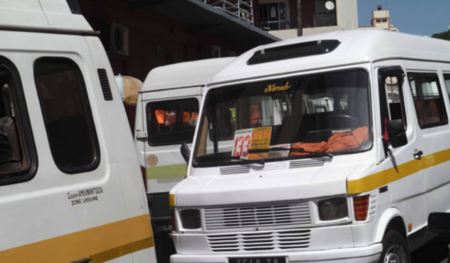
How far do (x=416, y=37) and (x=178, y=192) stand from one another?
3.49m

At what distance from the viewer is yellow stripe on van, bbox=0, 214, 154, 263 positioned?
3607 mm

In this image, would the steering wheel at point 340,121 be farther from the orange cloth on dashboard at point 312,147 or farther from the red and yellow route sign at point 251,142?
the red and yellow route sign at point 251,142

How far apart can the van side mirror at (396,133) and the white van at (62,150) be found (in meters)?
2.68

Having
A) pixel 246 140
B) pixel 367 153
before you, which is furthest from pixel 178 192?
pixel 367 153

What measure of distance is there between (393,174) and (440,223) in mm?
2133

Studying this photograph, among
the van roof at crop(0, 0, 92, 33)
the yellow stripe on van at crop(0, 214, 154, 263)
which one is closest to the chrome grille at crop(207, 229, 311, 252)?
the yellow stripe on van at crop(0, 214, 154, 263)

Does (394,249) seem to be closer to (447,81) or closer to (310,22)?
(447,81)

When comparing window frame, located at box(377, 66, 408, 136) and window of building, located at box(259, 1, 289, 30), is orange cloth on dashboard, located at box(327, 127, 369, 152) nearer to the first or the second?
window frame, located at box(377, 66, 408, 136)

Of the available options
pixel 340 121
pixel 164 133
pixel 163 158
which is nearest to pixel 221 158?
pixel 340 121

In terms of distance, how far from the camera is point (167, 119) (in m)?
10.2

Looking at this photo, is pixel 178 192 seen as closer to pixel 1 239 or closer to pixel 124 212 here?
pixel 124 212

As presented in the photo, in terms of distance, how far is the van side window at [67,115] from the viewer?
13.0 feet

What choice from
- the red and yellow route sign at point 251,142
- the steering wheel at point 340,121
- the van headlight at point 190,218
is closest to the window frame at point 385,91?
the steering wheel at point 340,121

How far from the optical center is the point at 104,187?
4145mm
